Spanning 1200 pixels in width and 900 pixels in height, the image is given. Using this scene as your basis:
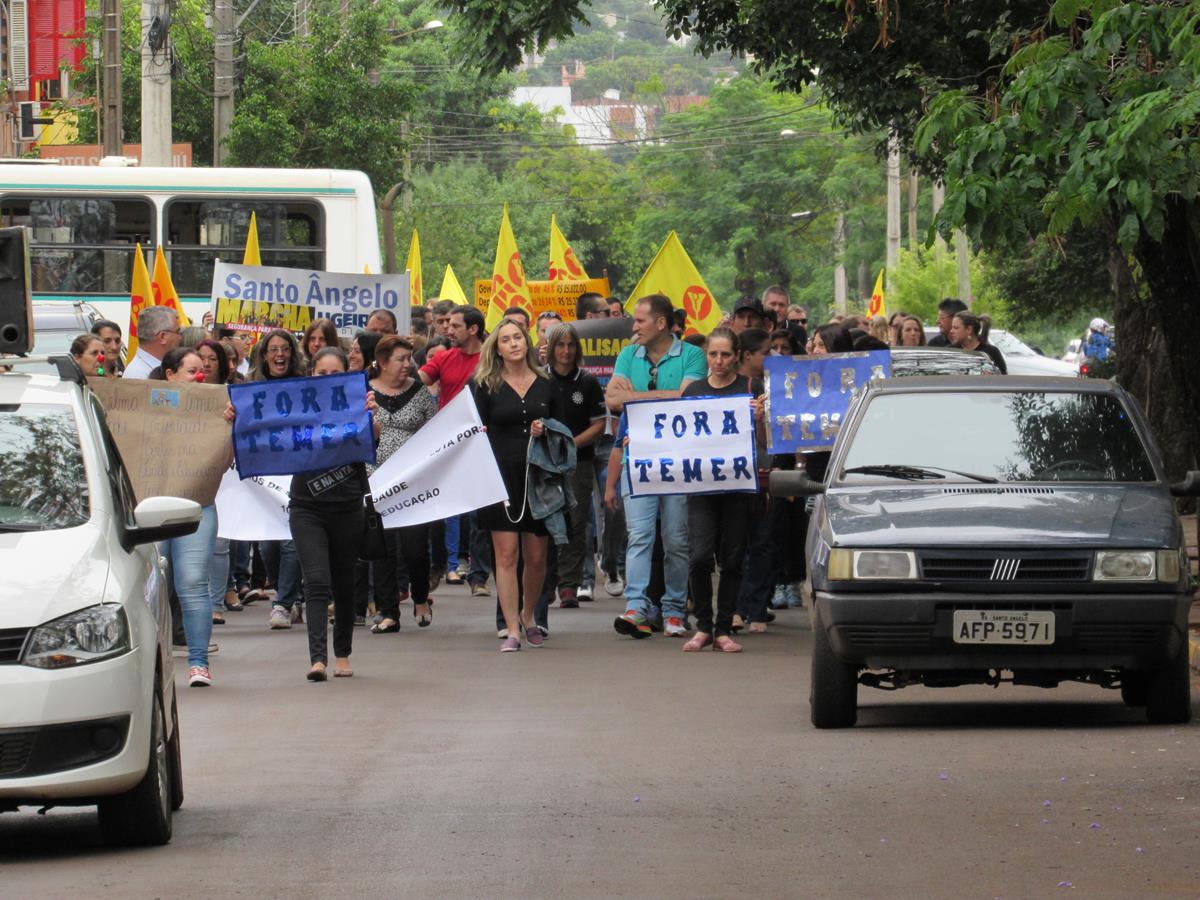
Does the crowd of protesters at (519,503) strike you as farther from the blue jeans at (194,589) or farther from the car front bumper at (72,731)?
the car front bumper at (72,731)

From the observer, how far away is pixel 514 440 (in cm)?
1525

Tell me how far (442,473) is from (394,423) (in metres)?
0.77

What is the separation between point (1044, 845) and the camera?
25.6ft

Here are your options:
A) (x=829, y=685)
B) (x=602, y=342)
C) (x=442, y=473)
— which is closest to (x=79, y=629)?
(x=829, y=685)

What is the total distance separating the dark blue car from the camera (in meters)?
10.4

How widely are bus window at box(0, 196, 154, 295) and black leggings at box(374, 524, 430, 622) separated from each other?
11872 millimetres

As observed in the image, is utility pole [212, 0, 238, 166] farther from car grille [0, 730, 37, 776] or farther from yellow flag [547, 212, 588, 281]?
car grille [0, 730, 37, 776]

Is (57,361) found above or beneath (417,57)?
beneath

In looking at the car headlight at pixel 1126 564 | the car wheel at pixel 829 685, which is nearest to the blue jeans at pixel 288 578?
the car wheel at pixel 829 685

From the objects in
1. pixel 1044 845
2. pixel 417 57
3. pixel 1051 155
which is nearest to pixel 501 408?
pixel 1051 155

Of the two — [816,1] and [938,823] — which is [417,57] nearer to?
[816,1]

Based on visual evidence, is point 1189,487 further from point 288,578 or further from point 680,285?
point 680,285

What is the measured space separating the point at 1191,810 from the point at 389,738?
3907 millimetres

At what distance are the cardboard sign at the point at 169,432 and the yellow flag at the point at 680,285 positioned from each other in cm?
762
